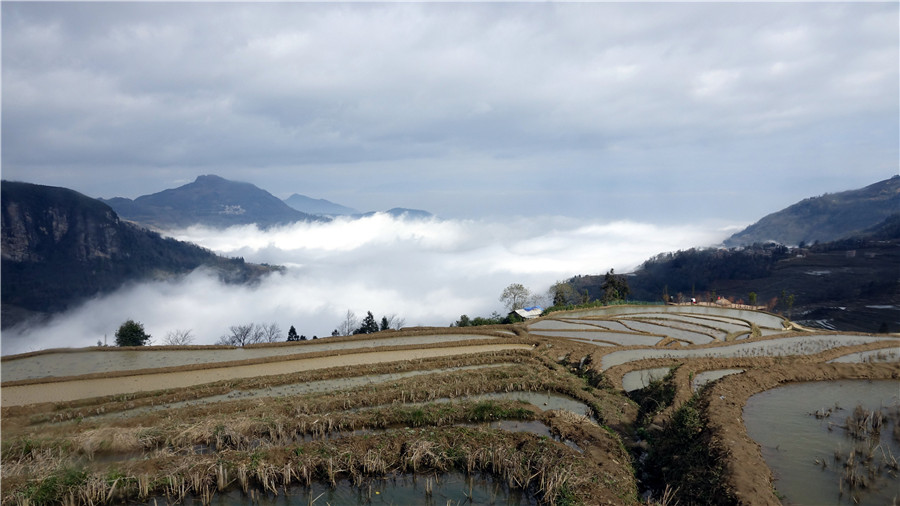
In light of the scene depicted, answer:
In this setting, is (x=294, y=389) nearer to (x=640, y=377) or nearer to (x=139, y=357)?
(x=139, y=357)

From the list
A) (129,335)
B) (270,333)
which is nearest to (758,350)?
(129,335)

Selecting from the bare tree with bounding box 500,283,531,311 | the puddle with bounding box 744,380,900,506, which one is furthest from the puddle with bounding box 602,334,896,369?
the bare tree with bounding box 500,283,531,311

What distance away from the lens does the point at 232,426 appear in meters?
14.0

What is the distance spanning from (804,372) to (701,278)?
127 metres

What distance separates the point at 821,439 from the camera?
12.4 m

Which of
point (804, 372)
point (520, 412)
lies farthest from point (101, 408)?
point (804, 372)

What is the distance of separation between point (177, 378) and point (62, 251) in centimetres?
18619

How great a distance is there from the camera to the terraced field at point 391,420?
10828 mm

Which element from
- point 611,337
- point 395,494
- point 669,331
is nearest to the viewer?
point 395,494

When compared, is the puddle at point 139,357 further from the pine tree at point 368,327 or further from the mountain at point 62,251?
the mountain at point 62,251

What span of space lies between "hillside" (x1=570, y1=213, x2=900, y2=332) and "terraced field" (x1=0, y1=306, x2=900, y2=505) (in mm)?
55814

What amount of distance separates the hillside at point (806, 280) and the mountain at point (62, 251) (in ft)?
546

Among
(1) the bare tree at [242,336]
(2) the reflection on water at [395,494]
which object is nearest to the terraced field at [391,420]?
(2) the reflection on water at [395,494]

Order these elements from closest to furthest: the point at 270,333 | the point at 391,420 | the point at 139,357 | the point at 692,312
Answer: the point at 391,420, the point at 139,357, the point at 692,312, the point at 270,333
